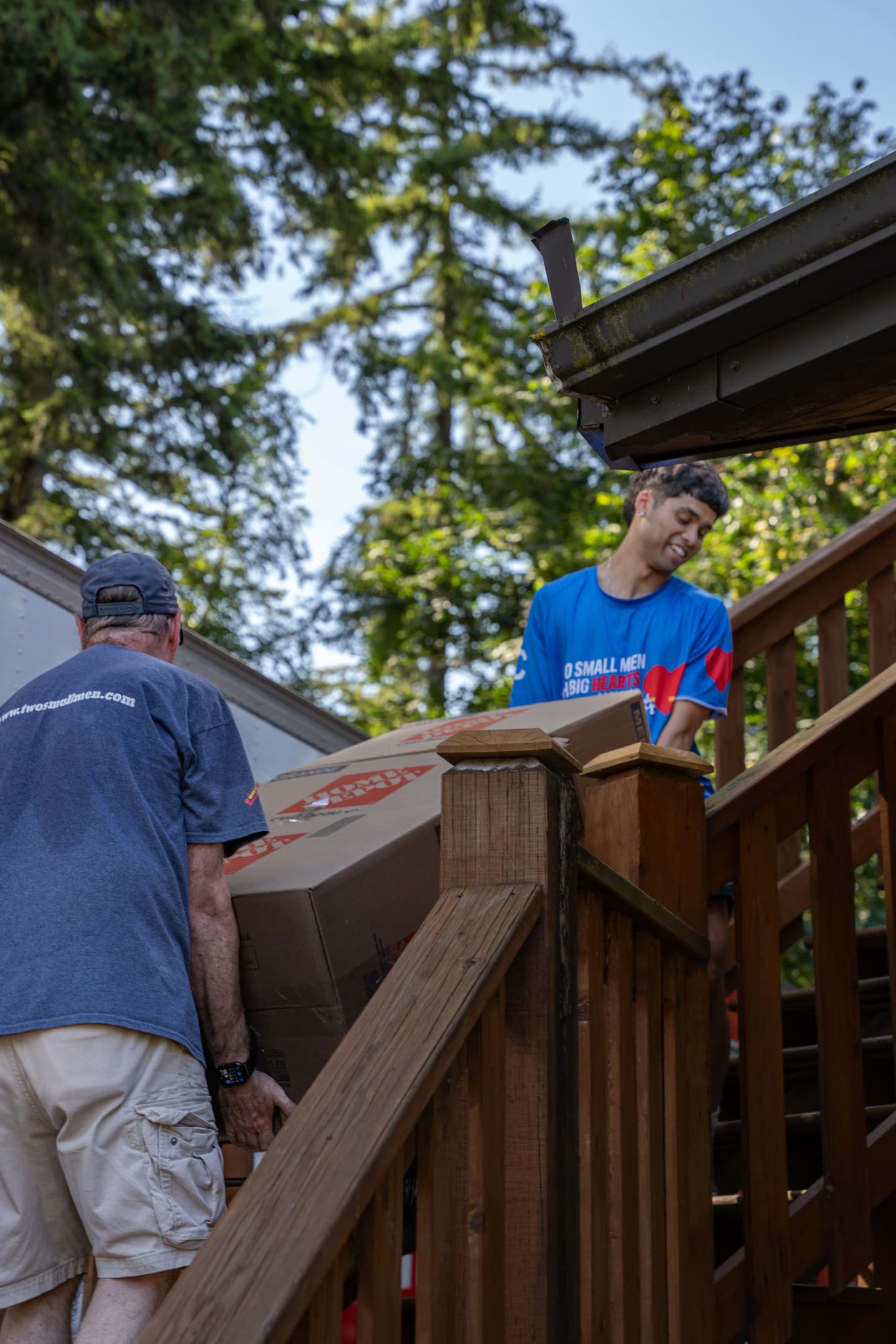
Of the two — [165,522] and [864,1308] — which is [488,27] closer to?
[165,522]

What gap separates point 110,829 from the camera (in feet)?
7.02

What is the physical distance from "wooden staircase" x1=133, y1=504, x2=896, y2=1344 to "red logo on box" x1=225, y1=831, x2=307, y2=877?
61 centimetres

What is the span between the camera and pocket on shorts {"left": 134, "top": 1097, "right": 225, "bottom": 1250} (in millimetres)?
2033

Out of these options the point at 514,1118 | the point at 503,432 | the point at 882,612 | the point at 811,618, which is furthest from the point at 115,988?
the point at 503,432

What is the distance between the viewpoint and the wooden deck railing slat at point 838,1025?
2271 millimetres

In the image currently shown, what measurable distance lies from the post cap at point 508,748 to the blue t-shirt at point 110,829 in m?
0.63

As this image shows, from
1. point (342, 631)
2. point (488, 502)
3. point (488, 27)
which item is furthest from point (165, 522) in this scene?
point (488, 27)

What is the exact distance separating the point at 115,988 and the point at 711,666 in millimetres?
1813

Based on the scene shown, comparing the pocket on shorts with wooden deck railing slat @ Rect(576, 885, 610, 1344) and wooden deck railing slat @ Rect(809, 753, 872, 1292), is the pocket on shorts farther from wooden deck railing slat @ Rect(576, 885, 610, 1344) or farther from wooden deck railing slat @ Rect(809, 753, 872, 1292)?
wooden deck railing slat @ Rect(809, 753, 872, 1292)

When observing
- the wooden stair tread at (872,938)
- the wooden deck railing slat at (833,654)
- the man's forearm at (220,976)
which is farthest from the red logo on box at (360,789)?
the wooden deck railing slat at (833,654)

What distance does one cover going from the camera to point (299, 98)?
13656 mm

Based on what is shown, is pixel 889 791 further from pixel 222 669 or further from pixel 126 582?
pixel 222 669

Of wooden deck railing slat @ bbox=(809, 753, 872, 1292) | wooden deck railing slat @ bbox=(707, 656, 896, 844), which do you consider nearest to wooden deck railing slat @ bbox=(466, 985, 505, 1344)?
wooden deck railing slat @ bbox=(707, 656, 896, 844)

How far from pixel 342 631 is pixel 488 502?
3474 millimetres
